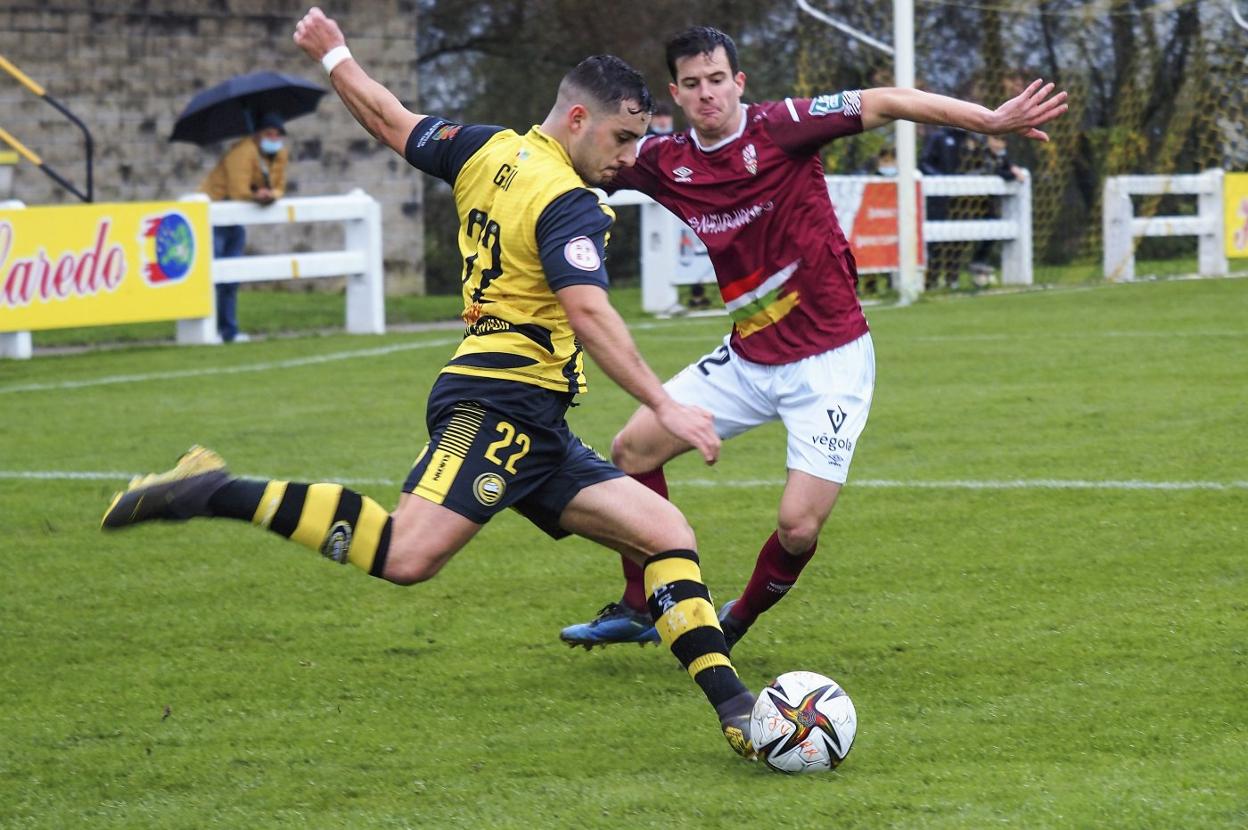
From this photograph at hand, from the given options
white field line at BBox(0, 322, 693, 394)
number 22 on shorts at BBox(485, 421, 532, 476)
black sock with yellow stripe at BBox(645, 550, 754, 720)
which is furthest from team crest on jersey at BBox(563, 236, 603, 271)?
white field line at BBox(0, 322, 693, 394)

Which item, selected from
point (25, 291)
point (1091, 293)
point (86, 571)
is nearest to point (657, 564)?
point (86, 571)

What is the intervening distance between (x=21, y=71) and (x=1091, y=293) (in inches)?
472

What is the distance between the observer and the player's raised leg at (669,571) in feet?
15.3

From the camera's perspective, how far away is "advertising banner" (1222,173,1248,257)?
20.7 m

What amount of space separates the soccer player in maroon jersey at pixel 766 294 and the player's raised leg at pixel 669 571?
789 mm

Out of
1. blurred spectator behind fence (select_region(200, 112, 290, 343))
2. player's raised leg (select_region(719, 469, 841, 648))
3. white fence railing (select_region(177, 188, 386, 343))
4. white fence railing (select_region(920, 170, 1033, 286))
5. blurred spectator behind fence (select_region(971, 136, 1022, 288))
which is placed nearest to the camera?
player's raised leg (select_region(719, 469, 841, 648))

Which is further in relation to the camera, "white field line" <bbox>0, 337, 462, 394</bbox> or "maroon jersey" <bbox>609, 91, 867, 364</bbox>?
"white field line" <bbox>0, 337, 462, 394</bbox>

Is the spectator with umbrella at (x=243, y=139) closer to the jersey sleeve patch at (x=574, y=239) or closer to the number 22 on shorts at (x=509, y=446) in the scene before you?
the number 22 on shorts at (x=509, y=446)

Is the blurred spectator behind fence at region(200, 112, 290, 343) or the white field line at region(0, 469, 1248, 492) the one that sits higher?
the blurred spectator behind fence at region(200, 112, 290, 343)

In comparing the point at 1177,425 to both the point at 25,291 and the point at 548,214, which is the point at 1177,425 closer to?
the point at 548,214

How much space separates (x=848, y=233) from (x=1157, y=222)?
4418 mm

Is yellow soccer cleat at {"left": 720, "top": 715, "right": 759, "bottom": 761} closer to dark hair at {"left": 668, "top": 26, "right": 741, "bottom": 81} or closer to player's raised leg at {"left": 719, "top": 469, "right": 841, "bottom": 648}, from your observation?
player's raised leg at {"left": 719, "top": 469, "right": 841, "bottom": 648}

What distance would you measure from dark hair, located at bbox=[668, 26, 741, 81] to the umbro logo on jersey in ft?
3.71

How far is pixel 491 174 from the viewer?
16.0ft
